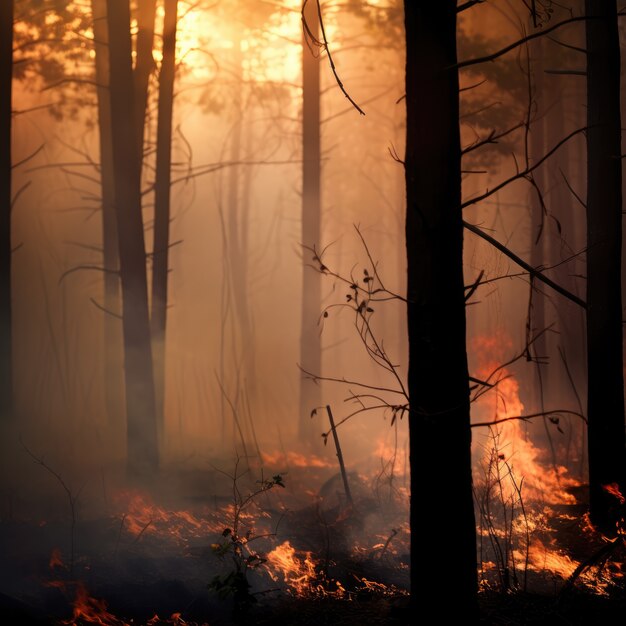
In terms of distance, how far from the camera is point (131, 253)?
888 cm

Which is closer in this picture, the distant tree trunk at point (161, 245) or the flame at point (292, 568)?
the flame at point (292, 568)

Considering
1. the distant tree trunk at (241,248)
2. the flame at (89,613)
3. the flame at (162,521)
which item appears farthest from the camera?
the distant tree trunk at (241,248)

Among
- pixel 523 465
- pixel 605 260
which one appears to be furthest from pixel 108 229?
pixel 605 260

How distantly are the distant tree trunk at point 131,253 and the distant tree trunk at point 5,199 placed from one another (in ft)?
7.49

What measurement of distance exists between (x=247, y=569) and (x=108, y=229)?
9.01 m

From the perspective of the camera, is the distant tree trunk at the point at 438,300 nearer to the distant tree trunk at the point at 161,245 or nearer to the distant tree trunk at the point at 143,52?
the distant tree trunk at the point at 143,52

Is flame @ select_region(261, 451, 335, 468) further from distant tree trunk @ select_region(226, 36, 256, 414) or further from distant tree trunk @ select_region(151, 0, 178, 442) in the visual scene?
distant tree trunk @ select_region(226, 36, 256, 414)

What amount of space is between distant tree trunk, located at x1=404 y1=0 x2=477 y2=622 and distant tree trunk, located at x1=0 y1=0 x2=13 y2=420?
7.96 metres

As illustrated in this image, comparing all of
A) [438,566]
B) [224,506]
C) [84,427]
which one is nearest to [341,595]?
[438,566]

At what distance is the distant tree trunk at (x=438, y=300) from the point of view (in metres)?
4.04

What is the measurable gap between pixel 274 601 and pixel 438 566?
186 cm

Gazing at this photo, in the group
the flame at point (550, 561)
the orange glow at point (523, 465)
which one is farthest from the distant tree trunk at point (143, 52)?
the flame at point (550, 561)

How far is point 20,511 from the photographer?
25.1 feet

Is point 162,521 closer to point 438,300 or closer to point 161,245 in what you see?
point 438,300
